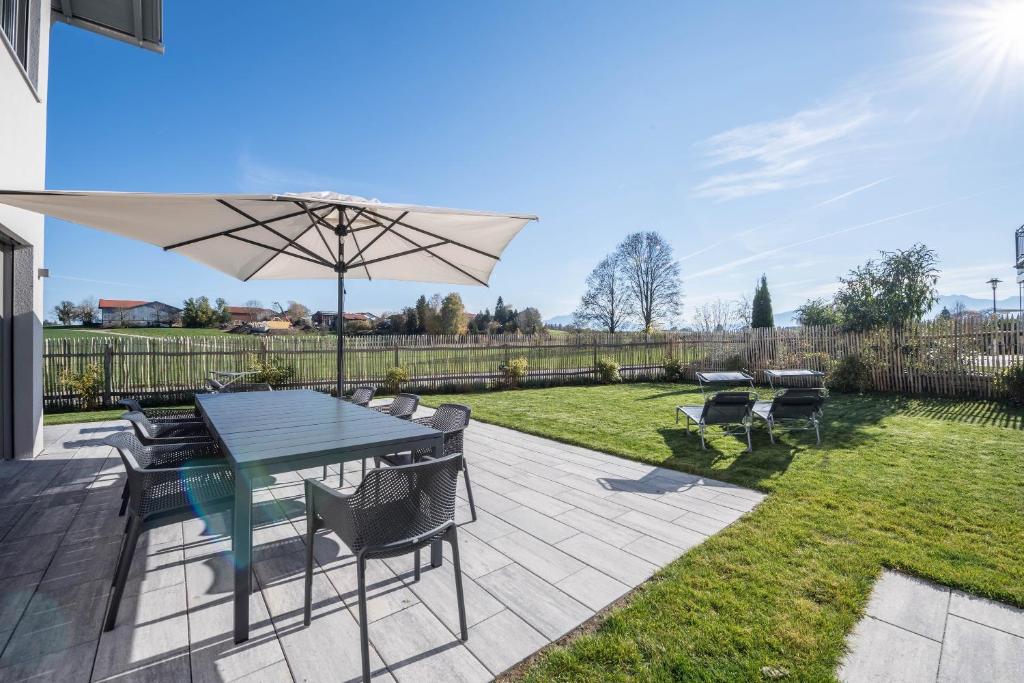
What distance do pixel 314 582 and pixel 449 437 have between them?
3.84 feet

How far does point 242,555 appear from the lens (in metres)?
1.86

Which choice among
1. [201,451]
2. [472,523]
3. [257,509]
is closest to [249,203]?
[201,451]

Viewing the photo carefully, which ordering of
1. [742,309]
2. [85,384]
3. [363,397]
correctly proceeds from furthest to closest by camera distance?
[742,309] → [85,384] → [363,397]

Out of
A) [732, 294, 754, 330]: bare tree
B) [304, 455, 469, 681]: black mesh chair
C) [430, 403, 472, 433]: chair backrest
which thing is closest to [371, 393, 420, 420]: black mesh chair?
[430, 403, 472, 433]: chair backrest

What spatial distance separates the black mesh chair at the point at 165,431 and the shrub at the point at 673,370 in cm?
1213

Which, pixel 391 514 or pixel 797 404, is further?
pixel 797 404

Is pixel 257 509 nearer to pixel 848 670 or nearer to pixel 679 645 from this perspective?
pixel 679 645

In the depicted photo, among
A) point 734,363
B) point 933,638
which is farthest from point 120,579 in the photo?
point 734,363

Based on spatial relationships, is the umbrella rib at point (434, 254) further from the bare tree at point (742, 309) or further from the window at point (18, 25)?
the bare tree at point (742, 309)

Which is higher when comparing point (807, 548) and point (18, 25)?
point (18, 25)

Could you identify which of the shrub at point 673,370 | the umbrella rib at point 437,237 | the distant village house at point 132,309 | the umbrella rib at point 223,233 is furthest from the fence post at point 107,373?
the distant village house at point 132,309

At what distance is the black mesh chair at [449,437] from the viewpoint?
298 centimetres

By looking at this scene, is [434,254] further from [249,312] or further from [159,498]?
[249,312]

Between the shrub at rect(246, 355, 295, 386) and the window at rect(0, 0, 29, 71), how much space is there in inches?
247
